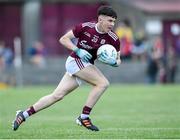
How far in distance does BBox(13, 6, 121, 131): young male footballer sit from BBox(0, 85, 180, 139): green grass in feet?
1.64

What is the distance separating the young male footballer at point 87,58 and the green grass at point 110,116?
501 millimetres

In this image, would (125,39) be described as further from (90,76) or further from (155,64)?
(90,76)

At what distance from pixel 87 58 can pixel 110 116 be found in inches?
225

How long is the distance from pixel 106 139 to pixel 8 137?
1645 millimetres

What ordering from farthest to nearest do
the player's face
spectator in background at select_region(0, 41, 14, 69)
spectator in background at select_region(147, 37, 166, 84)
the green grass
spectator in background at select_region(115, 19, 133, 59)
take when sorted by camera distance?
spectator in background at select_region(0, 41, 14, 69) → spectator in background at select_region(115, 19, 133, 59) → spectator in background at select_region(147, 37, 166, 84) → the player's face → the green grass

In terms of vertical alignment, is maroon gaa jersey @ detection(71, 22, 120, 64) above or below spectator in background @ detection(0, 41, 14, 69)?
above

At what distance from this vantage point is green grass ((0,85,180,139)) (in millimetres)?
14883

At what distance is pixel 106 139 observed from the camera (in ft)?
45.5

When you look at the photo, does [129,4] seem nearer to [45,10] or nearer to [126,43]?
[45,10]

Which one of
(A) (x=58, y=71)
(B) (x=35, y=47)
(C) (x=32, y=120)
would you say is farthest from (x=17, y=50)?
(C) (x=32, y=120)

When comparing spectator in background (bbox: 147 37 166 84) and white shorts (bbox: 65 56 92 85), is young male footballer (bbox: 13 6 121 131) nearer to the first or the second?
white shorts (bbox: 65 56 92 85)

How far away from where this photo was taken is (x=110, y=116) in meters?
20.9

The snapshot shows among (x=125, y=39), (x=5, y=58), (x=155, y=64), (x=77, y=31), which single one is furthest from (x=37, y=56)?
(x=77, y=31)

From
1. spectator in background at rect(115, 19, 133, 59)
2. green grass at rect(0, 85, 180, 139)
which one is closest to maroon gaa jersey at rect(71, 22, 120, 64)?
green grass at rect(0, 85, 180, 139)
